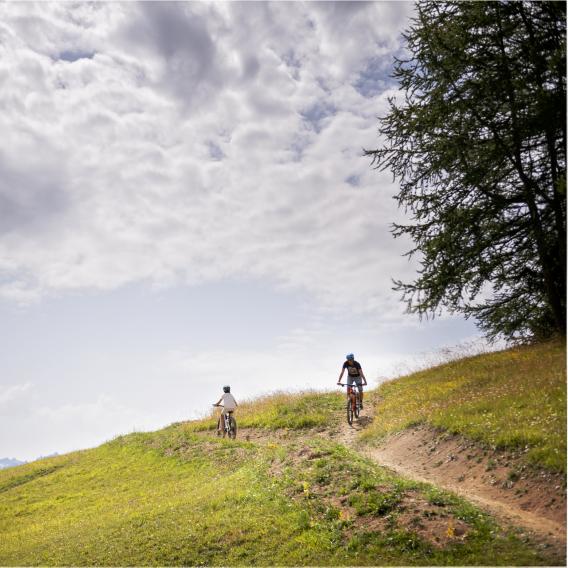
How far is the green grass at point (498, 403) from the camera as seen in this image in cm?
1297

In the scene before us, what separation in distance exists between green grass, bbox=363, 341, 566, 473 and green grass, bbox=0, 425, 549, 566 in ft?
9.81

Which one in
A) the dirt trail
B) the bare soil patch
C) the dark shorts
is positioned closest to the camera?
the dirt trail

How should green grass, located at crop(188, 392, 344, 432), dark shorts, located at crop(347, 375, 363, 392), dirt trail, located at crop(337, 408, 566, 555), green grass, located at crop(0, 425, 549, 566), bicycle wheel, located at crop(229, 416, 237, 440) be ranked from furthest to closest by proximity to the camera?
1. bicycle wheel, located at crop(229, 416, 237, 440)
2. green grass, located at crop(188, 392, 344, 432)
3. dark shorts, located at crop(347, 375, 363, 392)
4. dirt trail, located at crop(337, 408, 566, 555)
5. green grass, located at crop(0, 425, 549, 566)

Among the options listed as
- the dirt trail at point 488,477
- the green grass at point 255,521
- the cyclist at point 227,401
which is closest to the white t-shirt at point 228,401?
the cyclist at point 227,401

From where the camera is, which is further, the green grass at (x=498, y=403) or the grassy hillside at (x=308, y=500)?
the green grass at (x=498, y=403)

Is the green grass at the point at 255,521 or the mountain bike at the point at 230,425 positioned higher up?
the mountain bike at the point at 230,425

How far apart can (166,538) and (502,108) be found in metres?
20.0

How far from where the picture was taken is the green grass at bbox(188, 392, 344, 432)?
86.8ft

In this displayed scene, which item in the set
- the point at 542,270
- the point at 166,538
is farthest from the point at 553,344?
the point at 166,538

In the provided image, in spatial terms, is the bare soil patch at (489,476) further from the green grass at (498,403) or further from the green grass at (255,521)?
the green grass at (255,521)

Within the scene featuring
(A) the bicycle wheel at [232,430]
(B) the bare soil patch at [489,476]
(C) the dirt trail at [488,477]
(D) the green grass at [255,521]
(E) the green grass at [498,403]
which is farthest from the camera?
(A) the bicycle wheel at [232,430]

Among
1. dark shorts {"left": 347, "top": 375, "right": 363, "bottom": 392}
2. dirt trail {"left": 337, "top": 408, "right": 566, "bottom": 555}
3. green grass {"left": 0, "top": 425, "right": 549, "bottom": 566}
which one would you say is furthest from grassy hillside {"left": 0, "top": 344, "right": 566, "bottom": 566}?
dark shorts {"left": 347, "top": 375, "right": 363, "bottom": 392}

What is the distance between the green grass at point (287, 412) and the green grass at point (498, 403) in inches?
146

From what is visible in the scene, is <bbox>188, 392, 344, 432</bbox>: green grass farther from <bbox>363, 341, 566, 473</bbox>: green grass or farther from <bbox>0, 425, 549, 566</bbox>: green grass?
<bbox>0, 425, 549, 566</bbox>: green grass
